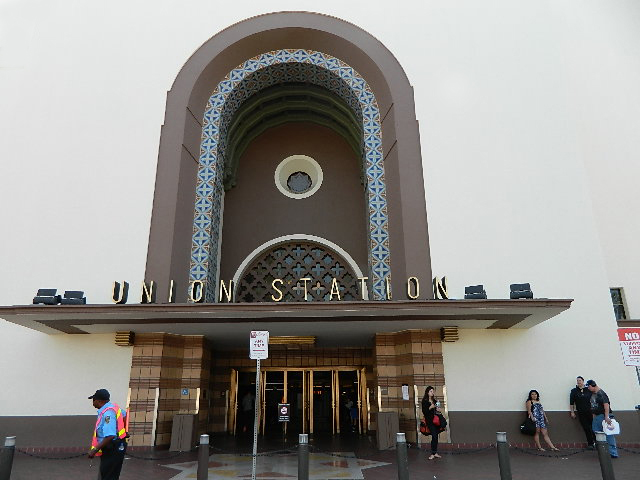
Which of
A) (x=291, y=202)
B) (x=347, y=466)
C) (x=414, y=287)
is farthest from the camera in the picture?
(x=291, y=202)

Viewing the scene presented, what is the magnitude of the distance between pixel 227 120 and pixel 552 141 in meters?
10.3

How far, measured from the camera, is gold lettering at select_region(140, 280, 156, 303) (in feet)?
39.6

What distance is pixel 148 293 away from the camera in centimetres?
1217

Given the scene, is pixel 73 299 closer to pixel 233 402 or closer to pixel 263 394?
pixel 233 402

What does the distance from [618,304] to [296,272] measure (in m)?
10.6

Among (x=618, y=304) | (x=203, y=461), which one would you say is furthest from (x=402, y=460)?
(x=618, y=304)

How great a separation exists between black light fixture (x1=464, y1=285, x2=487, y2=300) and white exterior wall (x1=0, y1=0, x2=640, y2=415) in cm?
112

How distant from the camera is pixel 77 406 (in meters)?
12.6

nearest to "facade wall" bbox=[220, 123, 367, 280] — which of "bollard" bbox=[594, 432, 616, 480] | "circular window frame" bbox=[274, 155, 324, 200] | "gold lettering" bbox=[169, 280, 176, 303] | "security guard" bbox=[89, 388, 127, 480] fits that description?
"circular window frame" bbox=[274, 155, 324, 200]

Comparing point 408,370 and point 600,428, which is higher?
point 408,370

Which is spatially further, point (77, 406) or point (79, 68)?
point (79, 68)

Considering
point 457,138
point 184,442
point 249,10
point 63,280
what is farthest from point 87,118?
point 457,138

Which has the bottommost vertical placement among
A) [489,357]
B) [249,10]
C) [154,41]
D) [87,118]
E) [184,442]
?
[184,442]

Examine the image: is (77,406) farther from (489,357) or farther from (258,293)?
(489,357)
